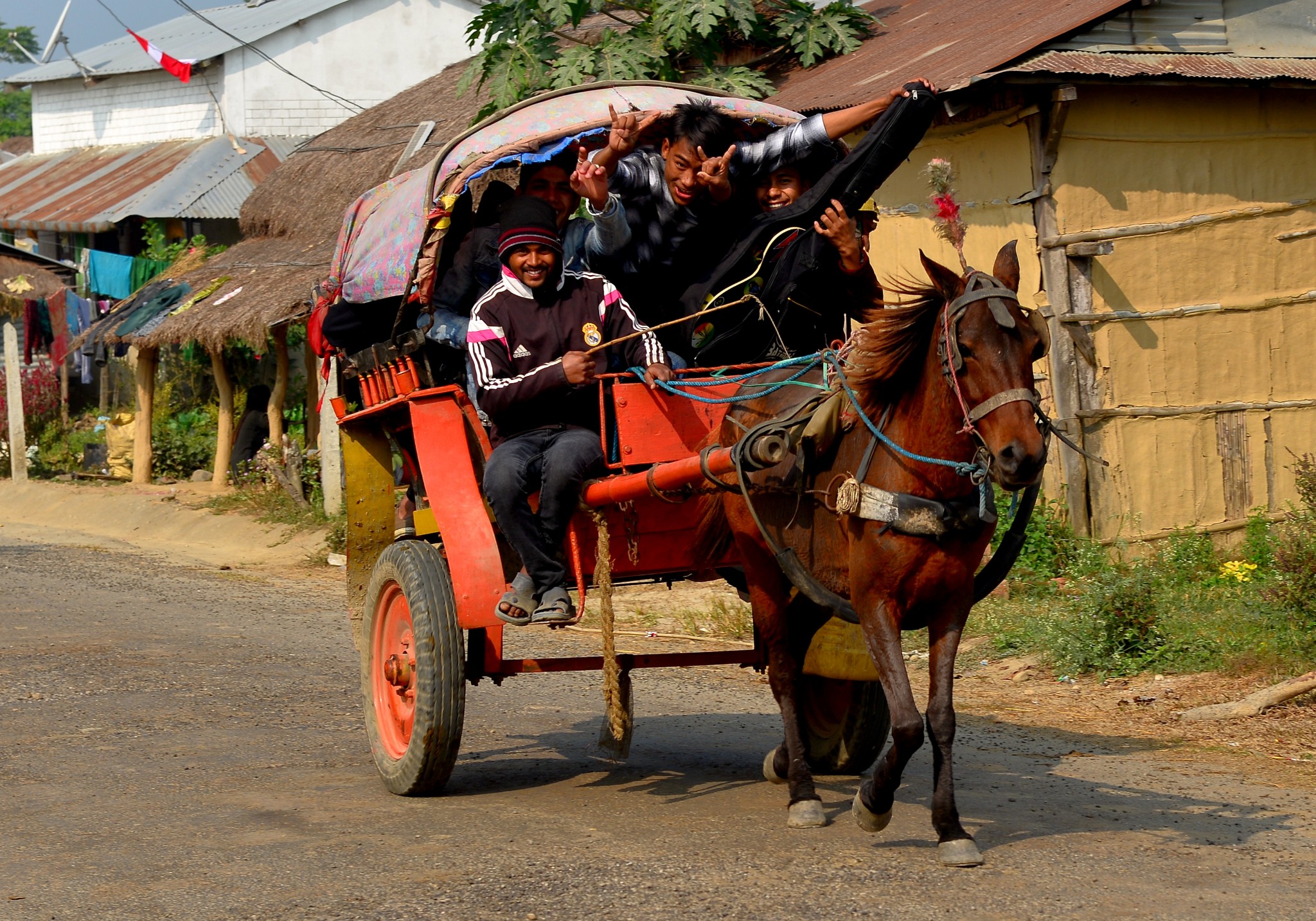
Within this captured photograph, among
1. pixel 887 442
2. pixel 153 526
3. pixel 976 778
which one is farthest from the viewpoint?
pixel 153 526

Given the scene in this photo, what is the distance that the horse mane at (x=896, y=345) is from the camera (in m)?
4.75

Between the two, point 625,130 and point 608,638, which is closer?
point 608,638

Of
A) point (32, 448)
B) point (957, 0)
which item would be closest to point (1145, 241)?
point (957, 0)

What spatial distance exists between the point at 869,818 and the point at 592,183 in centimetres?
255

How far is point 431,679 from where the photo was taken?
5.71 meters

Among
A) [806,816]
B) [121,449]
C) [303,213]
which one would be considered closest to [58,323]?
[121,449]

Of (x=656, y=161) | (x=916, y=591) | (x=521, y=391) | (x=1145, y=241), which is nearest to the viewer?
(x=916, y=591)

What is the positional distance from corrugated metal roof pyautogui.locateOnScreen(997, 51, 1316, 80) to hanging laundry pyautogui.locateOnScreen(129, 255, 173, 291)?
15.7 m

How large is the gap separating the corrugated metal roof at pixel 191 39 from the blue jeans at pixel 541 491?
848 inches

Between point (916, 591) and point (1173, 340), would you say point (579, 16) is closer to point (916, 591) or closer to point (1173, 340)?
point (1173, 340)

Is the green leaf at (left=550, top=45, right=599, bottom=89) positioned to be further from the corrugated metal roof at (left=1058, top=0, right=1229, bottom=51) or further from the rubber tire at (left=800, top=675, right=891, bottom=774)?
the rubber tire at (left=800, top=675, right=891, bottom=774)

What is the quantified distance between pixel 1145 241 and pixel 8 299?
61.9 ft

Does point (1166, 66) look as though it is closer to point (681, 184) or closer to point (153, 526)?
point (681, 184)

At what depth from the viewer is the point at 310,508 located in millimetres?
16688
